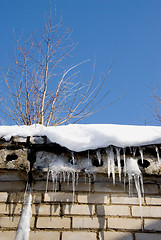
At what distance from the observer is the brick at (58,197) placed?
80.8 inches

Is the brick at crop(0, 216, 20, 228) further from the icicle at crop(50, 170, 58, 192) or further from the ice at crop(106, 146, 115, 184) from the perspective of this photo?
the ice at crop(106, 146, 115, 184)

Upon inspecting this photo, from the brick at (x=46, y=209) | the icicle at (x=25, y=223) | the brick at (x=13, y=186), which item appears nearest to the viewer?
the icicle at (x=25, y=223)

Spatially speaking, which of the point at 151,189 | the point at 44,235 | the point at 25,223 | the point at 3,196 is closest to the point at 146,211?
the point at 151,189

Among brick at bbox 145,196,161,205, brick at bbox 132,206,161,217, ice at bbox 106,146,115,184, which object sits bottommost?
brick at bbox 132,206,161,217

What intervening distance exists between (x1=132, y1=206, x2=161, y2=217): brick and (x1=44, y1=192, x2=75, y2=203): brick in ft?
1.99

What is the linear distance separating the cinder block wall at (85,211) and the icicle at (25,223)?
38 mm

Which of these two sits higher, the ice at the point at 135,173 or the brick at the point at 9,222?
the ice at the point at 135,173

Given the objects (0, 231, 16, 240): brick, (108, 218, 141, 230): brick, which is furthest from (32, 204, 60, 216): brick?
(108, 218, 141, 230): brick

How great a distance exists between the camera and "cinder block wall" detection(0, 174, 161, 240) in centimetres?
191

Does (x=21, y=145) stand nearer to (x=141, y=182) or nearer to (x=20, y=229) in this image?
(x=20, y=229)

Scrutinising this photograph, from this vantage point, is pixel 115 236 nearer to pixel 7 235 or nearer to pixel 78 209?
pixel 78 209

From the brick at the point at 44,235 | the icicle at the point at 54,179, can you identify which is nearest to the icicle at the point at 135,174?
the icicle at the point at 54,179

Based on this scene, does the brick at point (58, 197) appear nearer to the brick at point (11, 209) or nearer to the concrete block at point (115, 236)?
the brick at point (11, 209)

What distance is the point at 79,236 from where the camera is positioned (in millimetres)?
1888
